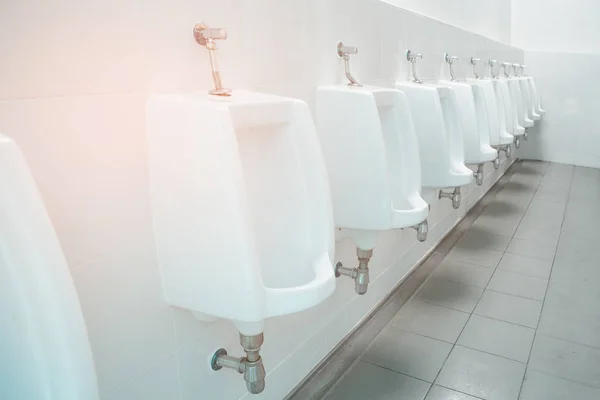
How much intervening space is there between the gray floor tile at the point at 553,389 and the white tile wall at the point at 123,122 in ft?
2.76

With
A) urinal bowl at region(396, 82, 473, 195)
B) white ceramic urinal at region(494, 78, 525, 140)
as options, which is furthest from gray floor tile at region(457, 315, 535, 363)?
white ceramic urinal at region(494, 78, 525, 140)

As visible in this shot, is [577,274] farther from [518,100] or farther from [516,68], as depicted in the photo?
[516,68]

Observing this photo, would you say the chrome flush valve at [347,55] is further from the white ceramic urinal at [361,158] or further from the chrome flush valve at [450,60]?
the chrome flush valve at [450,60]

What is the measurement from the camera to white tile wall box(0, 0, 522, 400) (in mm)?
759

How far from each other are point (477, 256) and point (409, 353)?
1131mm

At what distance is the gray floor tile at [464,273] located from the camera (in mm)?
2426

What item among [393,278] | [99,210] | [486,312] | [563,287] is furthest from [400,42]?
[99,210]

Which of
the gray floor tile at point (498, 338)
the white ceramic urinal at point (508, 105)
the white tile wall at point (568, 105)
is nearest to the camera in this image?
the gray floor tile at point (498, 338)

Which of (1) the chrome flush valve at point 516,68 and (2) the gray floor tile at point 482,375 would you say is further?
(1) the chrome flush valve at point 516,68

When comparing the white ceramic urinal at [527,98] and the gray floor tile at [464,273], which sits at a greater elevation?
the white ceramic urinal at [527,98]

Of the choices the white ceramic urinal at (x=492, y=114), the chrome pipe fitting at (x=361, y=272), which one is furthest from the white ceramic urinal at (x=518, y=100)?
the chrome pipe fitting at (x=361, y=272)

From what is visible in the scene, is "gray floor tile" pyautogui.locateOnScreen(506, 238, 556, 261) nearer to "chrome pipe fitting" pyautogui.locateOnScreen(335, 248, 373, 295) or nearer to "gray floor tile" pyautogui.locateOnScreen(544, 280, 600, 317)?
"gray floor tile" pyautogui.locateOnScreen(544, 280, 600, 317)

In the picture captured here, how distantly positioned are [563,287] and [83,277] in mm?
2209

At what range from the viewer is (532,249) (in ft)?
9.19
